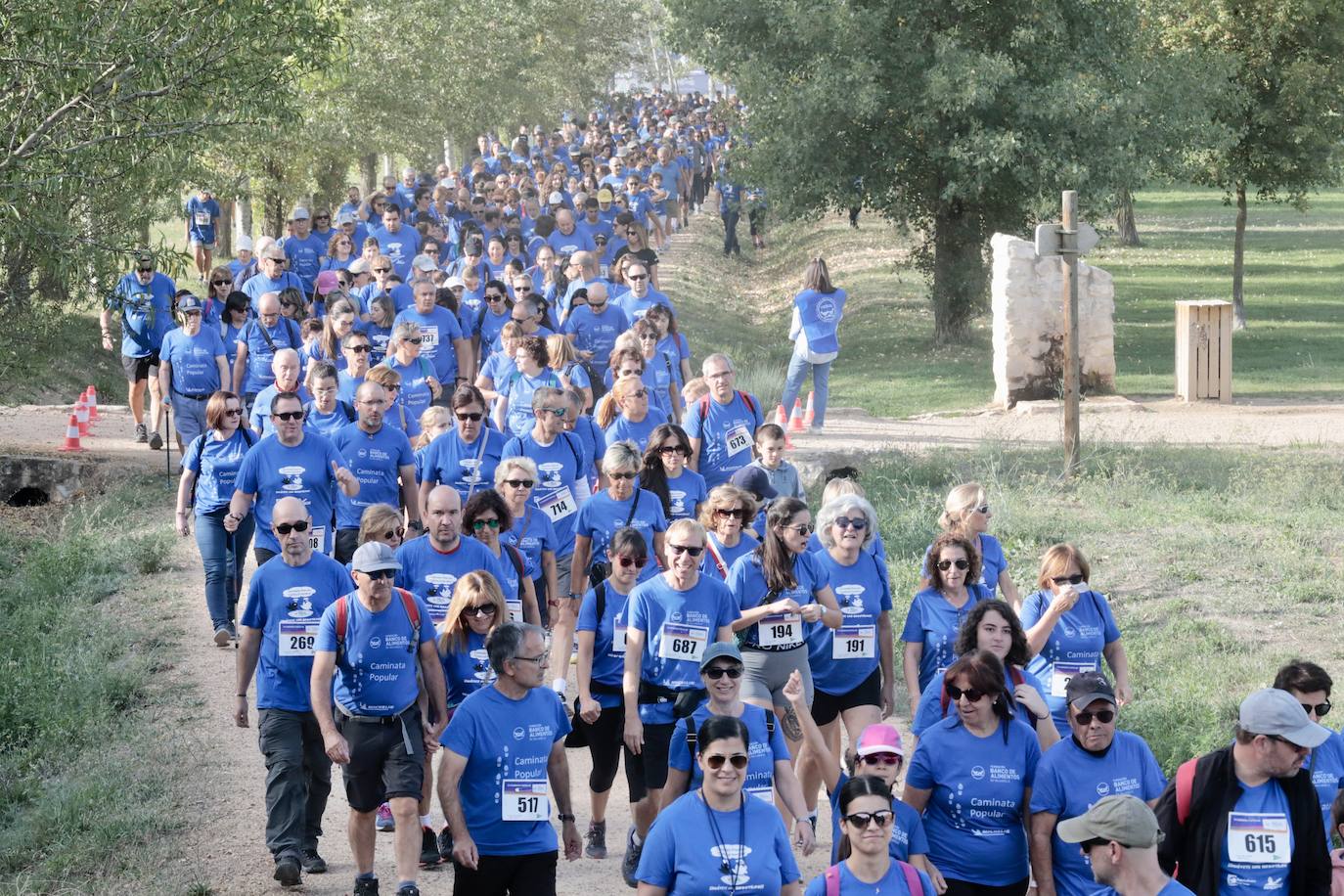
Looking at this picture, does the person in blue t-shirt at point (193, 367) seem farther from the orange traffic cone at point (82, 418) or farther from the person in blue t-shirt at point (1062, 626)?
the person in blue t-shirt at point (1062, 626)

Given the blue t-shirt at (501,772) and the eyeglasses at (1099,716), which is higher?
the eyeglasses at (1099,716)

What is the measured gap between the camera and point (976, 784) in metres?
6.76

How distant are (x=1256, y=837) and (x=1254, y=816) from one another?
7 cm

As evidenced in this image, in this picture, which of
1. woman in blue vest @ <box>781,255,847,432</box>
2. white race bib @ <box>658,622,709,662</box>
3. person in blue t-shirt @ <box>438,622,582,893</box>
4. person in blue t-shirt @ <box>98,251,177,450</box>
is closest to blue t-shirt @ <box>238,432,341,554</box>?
white race bib @ <box>658,622,709,662</box>

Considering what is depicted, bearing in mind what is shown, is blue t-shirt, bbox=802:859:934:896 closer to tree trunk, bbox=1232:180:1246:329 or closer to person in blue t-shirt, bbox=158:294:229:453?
person in blue t-shirt, bbox=158:294:229:453

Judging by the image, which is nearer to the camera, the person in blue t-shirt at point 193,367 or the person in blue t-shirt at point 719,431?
the person in blue t-shirt at point 719,431

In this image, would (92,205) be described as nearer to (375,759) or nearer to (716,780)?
(375,759)

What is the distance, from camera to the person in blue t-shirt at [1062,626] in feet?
27.1

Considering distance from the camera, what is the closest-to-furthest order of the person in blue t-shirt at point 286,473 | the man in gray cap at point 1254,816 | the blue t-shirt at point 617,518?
the man in gray cap at point 1254,816 → the blue t-shirt at point 617,518 → the person in blue t-shirt at point 286,473

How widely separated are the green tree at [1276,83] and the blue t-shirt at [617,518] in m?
20.6

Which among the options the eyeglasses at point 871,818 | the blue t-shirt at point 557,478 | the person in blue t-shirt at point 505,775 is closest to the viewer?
the eyeglasses at point 871,818

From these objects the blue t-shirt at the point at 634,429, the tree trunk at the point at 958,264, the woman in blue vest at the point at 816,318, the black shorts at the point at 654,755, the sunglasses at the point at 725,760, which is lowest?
the black shorts at the point at 654,755

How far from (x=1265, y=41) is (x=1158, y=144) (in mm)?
4616

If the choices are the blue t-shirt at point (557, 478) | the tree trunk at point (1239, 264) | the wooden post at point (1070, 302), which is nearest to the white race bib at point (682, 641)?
the blue t-shirt at point (557, 478)
